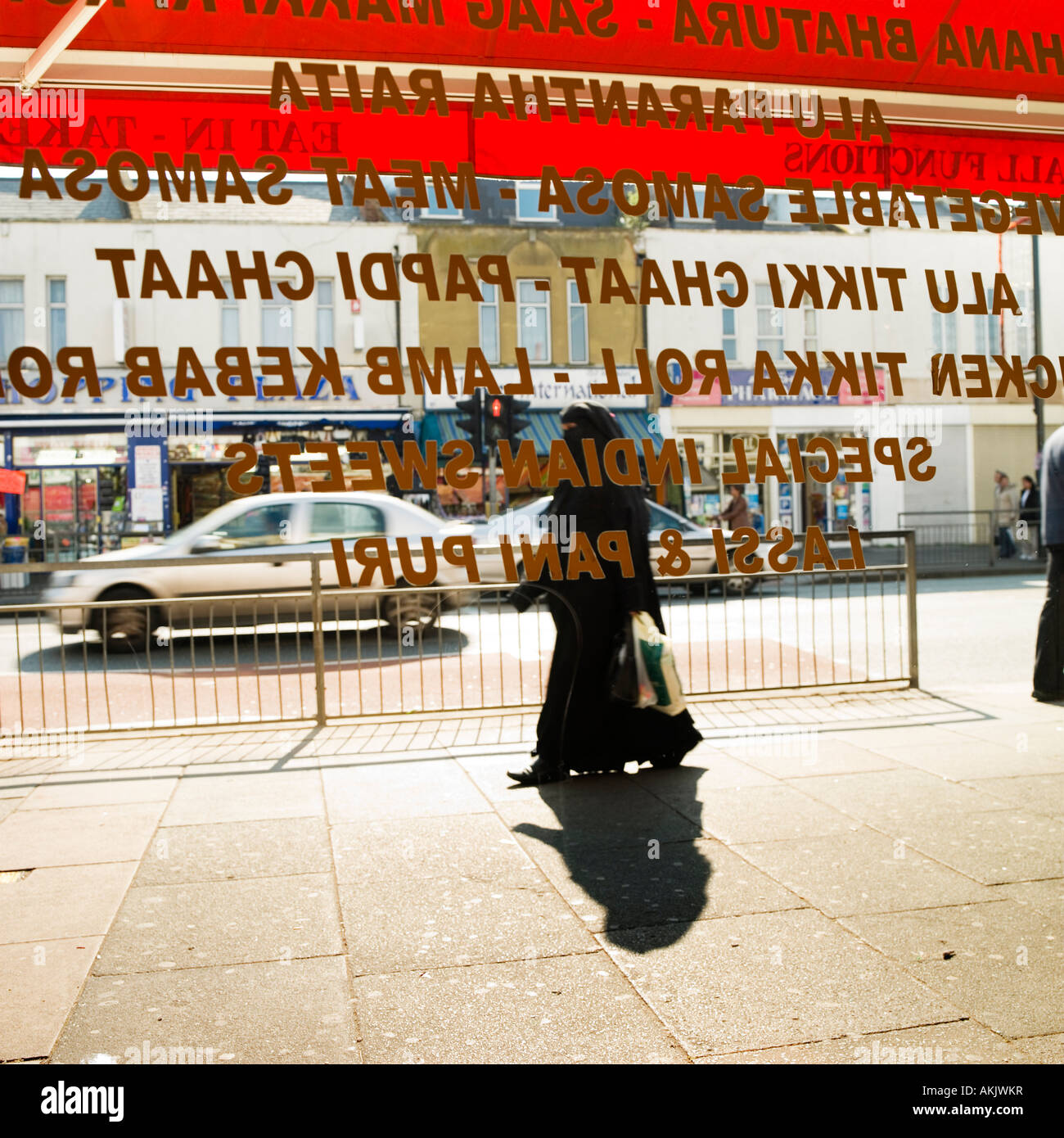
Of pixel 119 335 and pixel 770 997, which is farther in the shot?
pixel 119 335

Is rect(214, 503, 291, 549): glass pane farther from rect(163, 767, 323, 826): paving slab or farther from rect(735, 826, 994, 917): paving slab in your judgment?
rect(735, 826, 994, 917): paving slab

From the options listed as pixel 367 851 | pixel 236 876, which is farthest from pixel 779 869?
pixel 236 876

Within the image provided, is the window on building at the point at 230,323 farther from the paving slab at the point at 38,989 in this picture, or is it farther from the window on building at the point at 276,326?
the paving slab at the point at 38,989

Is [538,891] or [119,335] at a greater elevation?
[119,335]

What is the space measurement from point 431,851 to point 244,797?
1.39 m

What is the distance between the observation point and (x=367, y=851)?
4.55 metres

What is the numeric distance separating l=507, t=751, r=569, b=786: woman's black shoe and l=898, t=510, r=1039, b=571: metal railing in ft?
53.3

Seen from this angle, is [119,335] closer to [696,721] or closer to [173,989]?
[696,721]

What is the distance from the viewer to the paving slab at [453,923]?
11.3ft

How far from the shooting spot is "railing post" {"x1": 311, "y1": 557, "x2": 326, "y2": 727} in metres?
7.47

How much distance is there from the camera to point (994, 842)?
4.43m

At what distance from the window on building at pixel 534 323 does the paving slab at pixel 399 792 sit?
68.6 feet

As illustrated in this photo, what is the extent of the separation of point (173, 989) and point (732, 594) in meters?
6.49

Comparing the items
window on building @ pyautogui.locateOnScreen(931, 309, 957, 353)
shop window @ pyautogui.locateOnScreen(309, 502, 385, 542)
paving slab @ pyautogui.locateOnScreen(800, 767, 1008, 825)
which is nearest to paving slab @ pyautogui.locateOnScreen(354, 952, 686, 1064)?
paving slab @ pyautogui.locateOnScreen(800, 767, 1008, 825)
